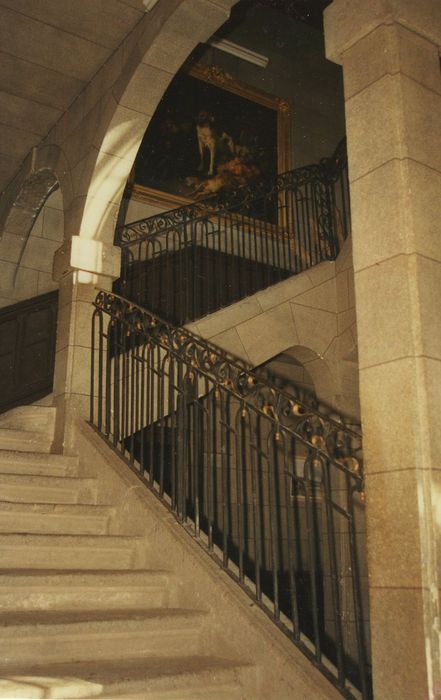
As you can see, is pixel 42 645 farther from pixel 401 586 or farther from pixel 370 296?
pixel 370 296

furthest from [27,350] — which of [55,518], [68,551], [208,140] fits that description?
[68,551]

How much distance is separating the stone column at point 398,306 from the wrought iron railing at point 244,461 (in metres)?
0.23

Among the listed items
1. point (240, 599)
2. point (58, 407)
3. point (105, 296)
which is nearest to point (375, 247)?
point (240, 599)

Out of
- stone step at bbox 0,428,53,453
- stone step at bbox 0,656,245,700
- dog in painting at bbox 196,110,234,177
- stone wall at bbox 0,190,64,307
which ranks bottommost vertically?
stone step at bbox 0,656,245,700

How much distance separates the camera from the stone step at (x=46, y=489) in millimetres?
4297

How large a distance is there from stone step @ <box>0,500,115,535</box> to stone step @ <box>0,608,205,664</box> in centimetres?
81

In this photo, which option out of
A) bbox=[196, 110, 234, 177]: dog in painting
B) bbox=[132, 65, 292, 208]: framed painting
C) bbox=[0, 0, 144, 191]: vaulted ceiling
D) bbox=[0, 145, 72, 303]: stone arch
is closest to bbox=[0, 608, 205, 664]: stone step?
bbox=[0, 0, 144, 191]: vaulted ceiling

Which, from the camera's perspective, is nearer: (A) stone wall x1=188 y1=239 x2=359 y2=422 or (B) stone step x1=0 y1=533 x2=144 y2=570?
(B) stone step x1=0 y1=533 x2=144 y2=570

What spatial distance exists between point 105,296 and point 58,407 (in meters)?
0.93

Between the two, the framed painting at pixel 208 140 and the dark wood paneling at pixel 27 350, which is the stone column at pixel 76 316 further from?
the framed painting at pixel 208 140

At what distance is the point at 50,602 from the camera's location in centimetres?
330

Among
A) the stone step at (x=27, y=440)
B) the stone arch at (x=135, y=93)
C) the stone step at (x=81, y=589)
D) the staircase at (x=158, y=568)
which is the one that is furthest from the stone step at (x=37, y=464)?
the stone arch at (x=135, y=93)

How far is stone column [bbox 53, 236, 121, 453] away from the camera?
17.3ft

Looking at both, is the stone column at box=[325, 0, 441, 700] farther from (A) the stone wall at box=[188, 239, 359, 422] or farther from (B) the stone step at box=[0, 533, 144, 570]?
(A) the stone wall at box=[188, 239, 359, 422]
